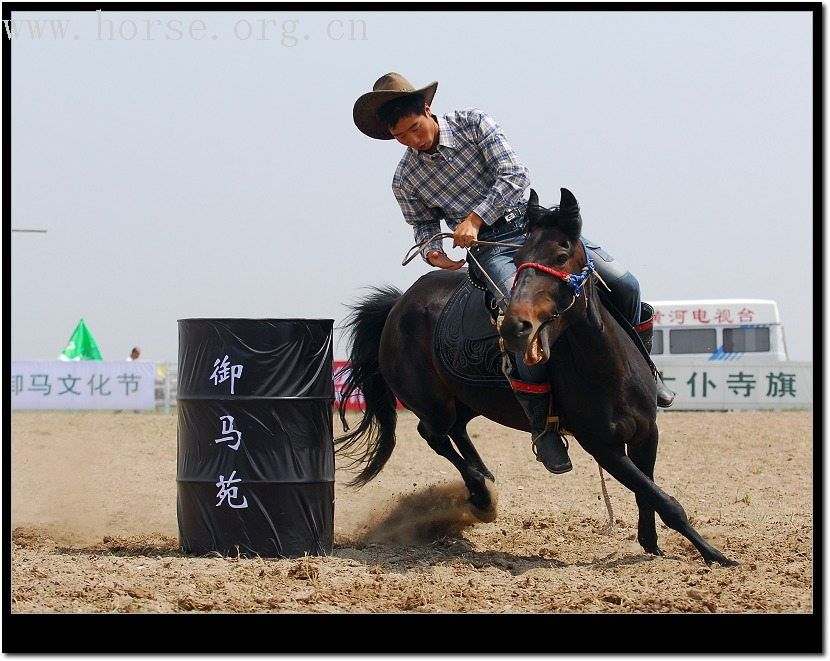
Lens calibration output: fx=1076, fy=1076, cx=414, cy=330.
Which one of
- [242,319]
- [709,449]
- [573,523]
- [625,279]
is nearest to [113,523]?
[242,319]

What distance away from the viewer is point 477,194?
6.18 metres

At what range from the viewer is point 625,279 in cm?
582

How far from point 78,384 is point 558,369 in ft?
57.3

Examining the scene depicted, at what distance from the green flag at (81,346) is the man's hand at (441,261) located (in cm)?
2446

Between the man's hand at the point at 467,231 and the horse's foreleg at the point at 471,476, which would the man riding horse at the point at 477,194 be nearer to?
the man's hand at the point at 467,231

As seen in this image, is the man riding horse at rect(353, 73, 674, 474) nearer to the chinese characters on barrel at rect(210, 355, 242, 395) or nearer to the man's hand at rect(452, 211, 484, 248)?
the man's hand at rect(452, 211, 484, 248)

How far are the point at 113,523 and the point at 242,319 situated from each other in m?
2.54

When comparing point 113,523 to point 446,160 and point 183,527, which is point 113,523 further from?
point 446,160

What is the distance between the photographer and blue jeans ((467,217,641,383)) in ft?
18.5

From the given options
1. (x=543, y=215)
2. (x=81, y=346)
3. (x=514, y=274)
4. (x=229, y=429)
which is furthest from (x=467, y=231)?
(x=81, y=346)

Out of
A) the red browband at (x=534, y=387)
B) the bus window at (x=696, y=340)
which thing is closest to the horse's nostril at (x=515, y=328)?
the red browband at (x=534, y=387)

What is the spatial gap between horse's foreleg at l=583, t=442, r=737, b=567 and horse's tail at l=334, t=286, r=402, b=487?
227 centimetres

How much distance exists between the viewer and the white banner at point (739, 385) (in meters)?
20.4

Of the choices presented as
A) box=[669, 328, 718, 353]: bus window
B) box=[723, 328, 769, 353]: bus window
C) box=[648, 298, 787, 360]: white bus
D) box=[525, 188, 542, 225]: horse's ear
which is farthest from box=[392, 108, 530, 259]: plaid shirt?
box=[723, 328, 769, 353]: bus window
